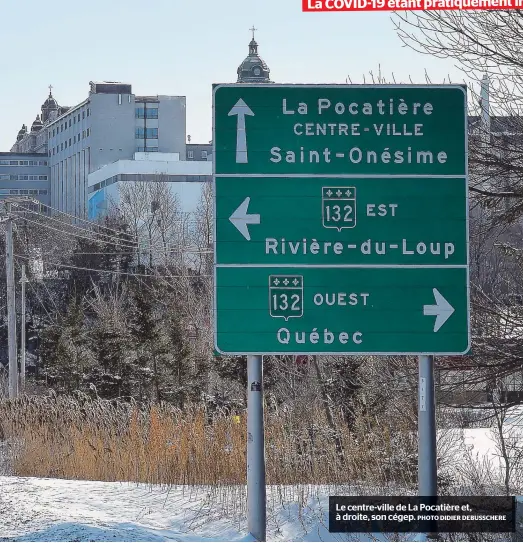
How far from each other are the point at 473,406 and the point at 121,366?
2259cm

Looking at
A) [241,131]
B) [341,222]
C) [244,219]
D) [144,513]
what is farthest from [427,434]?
[144,513]

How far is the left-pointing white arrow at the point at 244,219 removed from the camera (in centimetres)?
779

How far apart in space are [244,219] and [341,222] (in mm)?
693

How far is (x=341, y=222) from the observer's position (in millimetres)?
7797

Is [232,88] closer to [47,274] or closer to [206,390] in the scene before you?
[206,390]

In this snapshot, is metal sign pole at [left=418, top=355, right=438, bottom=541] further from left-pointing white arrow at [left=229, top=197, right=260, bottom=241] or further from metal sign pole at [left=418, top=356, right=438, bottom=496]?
left-pointing white arrow at [left=229, top=197, right=260, bottom=241]

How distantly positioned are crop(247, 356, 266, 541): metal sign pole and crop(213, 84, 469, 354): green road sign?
211 millimetres

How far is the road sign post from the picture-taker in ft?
→ 25.6

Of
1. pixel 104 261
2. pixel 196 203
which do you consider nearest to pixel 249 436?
Answer: pixel 104 261

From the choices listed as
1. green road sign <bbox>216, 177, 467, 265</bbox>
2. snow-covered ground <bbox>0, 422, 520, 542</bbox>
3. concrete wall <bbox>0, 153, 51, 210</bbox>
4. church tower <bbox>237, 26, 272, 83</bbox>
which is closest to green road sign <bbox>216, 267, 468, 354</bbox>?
green road sign <bbox>216, 177, 467, 265</bbox>

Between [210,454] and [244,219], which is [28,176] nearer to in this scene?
[210,454]

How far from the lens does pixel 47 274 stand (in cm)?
5878

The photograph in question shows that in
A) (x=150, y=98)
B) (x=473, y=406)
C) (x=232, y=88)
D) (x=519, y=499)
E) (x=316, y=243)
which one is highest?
(x=150, y=98)

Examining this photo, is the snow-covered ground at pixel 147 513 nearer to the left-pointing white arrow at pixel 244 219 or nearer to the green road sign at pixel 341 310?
the green road sign at pixel 341 310
